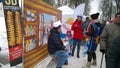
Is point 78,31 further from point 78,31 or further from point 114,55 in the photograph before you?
point 114,55

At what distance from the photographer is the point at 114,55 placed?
4586 millimetres

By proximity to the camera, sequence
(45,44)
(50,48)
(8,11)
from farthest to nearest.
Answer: (45,44) < (50,48) < (8,11)

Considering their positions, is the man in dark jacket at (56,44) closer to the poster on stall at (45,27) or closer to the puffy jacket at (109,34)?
the poster on stall at (45,27)

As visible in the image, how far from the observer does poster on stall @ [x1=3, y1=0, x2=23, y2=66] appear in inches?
189

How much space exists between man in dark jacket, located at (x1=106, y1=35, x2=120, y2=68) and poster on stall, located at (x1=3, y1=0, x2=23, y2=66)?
1617 mm

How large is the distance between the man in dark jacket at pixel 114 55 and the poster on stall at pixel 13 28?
1617 millimetres

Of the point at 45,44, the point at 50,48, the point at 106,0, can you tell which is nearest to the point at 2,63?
the point at 50,48

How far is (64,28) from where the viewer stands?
1386cm

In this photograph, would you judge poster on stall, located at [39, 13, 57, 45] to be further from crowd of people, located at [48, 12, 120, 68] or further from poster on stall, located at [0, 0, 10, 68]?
poster on stall, located at [0, 0, 10, 68]

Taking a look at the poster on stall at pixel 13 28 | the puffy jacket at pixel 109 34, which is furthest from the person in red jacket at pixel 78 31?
the poster on stall at pixel 13 28

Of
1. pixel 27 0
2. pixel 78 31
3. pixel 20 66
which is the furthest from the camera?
pixel 78 31

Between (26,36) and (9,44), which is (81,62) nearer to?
(26,36)

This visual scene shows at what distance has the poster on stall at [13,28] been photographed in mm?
4803

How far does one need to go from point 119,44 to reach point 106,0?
163 feet
